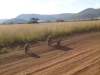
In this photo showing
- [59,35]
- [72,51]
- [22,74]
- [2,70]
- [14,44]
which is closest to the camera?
[22,74]

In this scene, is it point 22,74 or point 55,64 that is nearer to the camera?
point 22,74

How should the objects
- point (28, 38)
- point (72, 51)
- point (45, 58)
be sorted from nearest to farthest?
point (45, 58), point (72, 51), point (28, 38)

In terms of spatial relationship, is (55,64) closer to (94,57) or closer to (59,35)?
(94,57)

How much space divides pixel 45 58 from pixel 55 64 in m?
1.03

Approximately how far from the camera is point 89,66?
22.8ft

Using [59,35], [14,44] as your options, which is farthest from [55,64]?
[59,35]

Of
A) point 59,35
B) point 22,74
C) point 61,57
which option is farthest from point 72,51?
point 59,35

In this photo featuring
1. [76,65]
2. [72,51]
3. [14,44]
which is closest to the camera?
[76,65]

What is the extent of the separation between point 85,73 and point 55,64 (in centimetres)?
133

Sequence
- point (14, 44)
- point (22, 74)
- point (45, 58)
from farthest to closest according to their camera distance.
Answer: point (14, 44) → point (45, 58) → point (22, 74)

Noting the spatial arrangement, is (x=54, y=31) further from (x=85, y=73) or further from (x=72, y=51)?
(x=85, y=73)

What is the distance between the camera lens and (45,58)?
8070 millimetres

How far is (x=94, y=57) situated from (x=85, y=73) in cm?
214

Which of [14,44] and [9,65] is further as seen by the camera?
[14,44]
